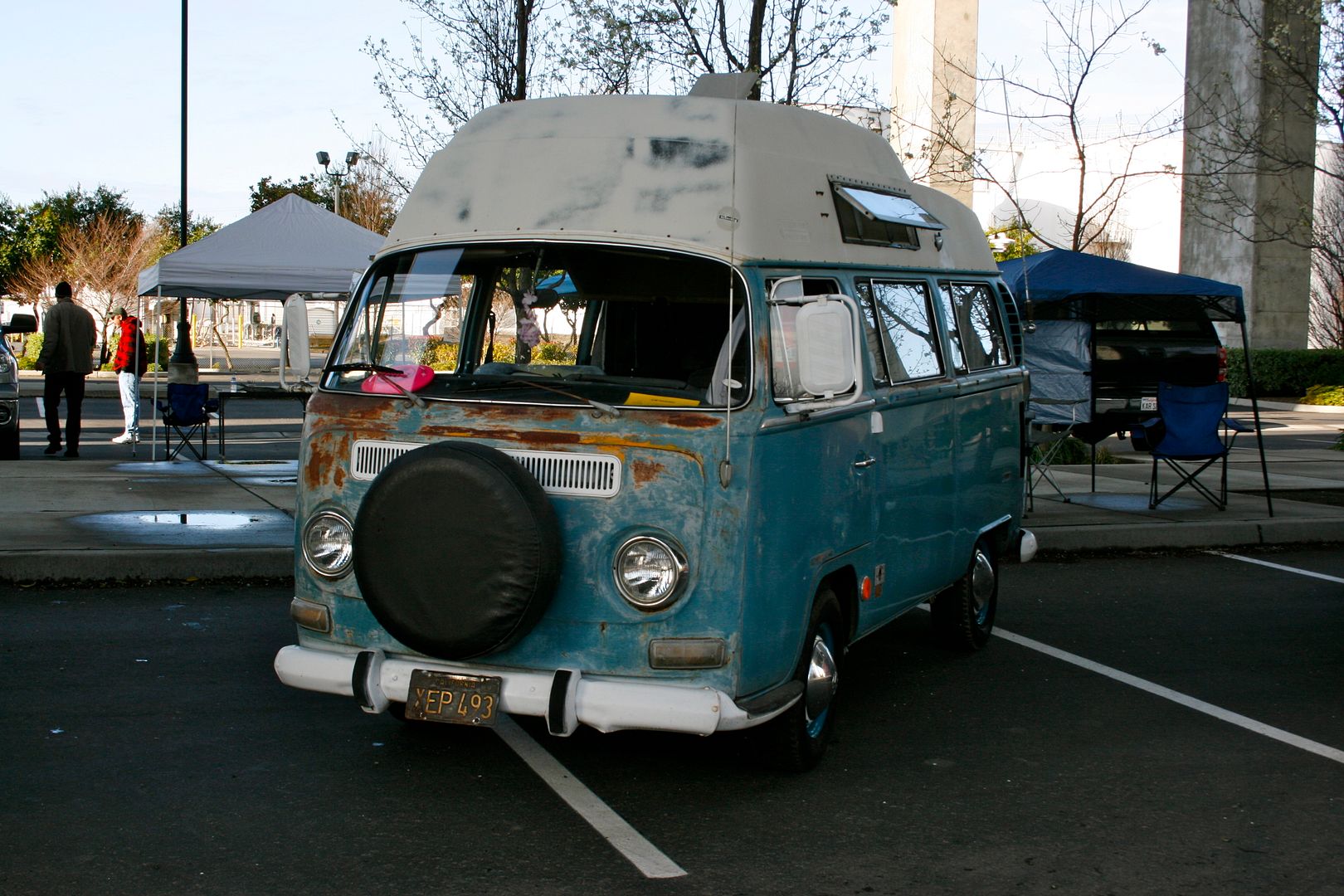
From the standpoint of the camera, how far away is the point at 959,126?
81.3ft

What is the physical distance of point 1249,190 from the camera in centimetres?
3133

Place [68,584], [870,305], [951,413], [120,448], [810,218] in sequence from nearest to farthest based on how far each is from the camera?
[810,218] < [870,305] < [951,413] < [68,584] < [120,448]

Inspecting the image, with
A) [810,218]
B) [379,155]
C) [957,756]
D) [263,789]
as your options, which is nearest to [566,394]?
[810,218]

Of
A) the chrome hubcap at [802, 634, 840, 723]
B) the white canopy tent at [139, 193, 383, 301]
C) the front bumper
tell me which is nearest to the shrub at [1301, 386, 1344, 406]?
the white canopy tent at [139, 193, 383, 301]

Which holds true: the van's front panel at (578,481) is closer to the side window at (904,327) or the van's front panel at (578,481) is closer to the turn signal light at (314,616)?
the turn signal light at (314,616)

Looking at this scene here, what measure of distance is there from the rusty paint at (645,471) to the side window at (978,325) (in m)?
2.94

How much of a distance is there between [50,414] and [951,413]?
1323 cm

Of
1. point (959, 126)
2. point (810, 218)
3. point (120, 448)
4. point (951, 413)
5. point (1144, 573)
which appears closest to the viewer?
point (810, 218)

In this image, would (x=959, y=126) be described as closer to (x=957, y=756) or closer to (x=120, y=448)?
(x=120, y=448)

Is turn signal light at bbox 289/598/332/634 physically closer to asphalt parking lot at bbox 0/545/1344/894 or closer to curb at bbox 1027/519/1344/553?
asphalt parking lot at bbox 0/545/1344/894

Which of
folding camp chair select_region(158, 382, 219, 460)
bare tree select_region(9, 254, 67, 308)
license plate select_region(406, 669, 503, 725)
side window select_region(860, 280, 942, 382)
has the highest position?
bare tree select_region(9, 254, 67, 308)

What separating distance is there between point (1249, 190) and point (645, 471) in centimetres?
2995

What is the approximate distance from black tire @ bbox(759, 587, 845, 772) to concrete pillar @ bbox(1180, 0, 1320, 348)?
22367 mm

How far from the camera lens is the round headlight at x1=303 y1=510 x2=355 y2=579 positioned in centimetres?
537
